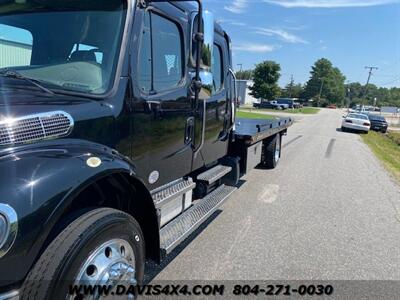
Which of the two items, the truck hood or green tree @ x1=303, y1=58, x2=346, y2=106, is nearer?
the truck hood

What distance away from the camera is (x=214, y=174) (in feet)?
17.4

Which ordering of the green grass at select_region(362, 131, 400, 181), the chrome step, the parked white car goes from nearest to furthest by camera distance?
the chrome step, the green grass at select_region(362, 131, 400, 181), the parked white car

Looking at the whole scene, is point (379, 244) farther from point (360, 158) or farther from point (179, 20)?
point (360, 158)

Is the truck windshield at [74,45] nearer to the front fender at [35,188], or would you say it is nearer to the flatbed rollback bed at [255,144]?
the front fender at [35,188]

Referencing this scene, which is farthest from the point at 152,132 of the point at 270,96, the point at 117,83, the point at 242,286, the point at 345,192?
the point at 270,96

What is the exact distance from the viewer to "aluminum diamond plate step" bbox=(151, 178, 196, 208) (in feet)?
12.0

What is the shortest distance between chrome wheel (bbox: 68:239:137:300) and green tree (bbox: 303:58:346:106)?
144 metres

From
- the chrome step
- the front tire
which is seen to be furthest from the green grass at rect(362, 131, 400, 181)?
the front tire

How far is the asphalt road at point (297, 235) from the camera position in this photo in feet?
13.9

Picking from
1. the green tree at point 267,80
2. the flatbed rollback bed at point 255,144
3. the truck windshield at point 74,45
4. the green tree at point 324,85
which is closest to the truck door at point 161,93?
the truck windshield at point 74,45

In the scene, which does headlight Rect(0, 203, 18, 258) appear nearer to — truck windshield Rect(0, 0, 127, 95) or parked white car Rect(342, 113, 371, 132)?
truck windshield Rect(0, 0, 127, 95)

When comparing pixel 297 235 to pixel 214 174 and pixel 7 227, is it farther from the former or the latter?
pixel 7 227

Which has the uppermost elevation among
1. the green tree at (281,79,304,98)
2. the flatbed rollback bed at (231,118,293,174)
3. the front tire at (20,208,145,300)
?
the front tire at (20,208,145,300)

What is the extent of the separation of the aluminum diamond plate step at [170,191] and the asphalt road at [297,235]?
762 millimetres
